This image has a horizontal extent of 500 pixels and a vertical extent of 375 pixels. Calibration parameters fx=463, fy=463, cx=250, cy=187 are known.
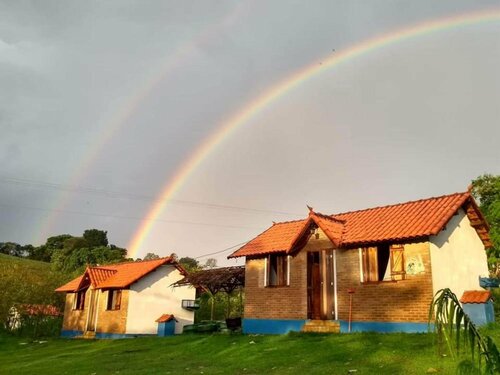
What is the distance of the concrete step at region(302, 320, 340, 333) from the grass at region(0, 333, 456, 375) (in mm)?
965

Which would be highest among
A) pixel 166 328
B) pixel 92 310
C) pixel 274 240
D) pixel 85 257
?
pixel 85 257

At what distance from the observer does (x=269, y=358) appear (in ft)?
50.3

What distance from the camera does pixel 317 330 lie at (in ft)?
67.2

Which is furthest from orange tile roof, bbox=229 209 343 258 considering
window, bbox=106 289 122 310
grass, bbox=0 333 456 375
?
window, bbox=106 289 122 310

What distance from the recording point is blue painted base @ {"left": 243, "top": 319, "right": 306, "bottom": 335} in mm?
21498

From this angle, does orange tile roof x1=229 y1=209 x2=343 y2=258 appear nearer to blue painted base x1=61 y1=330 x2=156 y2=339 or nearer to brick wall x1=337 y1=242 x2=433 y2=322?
brick wall x1=337 y1=242 x2=433 y2=322

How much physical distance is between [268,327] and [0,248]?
107655mm

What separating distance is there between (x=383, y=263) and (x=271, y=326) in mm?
6606

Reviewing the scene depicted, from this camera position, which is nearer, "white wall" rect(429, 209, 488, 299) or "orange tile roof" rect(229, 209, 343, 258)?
"white wall" rect(429, 209, 488, 299)

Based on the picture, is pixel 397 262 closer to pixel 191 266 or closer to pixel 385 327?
pixel 385 327

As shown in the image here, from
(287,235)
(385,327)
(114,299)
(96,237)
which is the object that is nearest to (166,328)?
(114,299)

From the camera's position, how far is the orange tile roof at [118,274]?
1336 inches

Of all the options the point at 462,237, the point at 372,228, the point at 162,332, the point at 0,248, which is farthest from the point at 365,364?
the point at 0,248

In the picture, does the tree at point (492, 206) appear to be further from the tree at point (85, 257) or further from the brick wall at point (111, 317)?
the tree at point (85, 257)
